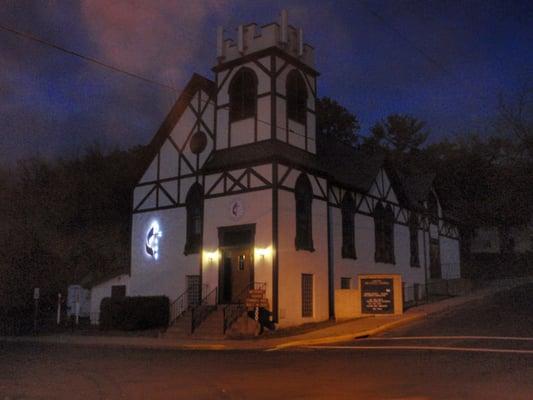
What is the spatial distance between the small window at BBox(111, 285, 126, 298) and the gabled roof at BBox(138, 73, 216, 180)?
641 cm

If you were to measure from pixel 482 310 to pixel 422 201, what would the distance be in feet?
49.2

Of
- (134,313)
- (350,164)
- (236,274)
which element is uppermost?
(350,164)

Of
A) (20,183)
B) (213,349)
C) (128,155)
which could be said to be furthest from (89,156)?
(213,349)

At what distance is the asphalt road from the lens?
414 inches

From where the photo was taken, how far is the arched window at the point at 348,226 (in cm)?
3052

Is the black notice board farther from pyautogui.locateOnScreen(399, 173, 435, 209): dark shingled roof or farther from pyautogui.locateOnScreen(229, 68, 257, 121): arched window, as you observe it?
pyautogui.locateOnScreen(399, 173, 435, 209): dark shingled roof

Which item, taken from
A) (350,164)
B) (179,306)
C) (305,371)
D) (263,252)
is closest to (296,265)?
(263,252)

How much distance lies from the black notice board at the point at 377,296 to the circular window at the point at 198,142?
402 inches

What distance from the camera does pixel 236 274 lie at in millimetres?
26047

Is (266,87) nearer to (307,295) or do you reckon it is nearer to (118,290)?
(307,295)

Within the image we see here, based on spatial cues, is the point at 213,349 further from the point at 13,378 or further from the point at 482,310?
the point at 482,310

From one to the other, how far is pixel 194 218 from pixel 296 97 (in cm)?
778

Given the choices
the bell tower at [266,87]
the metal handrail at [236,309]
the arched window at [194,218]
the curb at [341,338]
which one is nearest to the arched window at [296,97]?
the bell tower at [266,87]

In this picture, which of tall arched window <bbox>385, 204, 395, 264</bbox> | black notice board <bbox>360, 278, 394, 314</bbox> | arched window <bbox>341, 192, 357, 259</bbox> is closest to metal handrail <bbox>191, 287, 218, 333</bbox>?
black notice board <bbox>360, 278, 394, 314</bbox>
